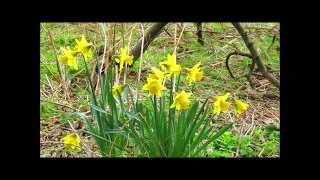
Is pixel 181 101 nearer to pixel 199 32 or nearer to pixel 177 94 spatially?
pixel 177 94

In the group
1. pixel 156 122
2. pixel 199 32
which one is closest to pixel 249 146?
pixel 156 122

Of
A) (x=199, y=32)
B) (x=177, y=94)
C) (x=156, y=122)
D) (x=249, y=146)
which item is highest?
(x=199, y=32)

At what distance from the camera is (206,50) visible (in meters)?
3.65

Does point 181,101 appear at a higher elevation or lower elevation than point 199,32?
lower

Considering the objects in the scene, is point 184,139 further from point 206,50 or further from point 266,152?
point 206,50

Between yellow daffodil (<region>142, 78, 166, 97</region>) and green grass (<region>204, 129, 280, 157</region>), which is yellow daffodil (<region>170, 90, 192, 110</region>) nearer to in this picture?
yellow daffodil (<region>142, 78, 166, 97</region>)

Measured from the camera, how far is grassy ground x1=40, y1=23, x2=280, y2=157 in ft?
7.68

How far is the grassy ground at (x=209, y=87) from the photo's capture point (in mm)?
2340

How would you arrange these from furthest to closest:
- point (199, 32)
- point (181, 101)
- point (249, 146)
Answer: point (199, 32)
point (249, 146)
point (181, 101)

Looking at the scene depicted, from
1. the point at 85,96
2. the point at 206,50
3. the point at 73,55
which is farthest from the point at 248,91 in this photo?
the point at 73,55

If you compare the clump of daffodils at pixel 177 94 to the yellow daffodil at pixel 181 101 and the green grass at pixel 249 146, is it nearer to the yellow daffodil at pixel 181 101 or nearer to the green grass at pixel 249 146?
the yellow daffodil at pixel 181 101

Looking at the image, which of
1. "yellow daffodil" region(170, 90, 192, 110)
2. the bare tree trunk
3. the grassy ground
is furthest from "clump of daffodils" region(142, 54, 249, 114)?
the bare tree trunk

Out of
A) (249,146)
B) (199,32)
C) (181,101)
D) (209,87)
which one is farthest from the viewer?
(199,32)

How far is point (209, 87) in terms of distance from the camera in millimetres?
3104
